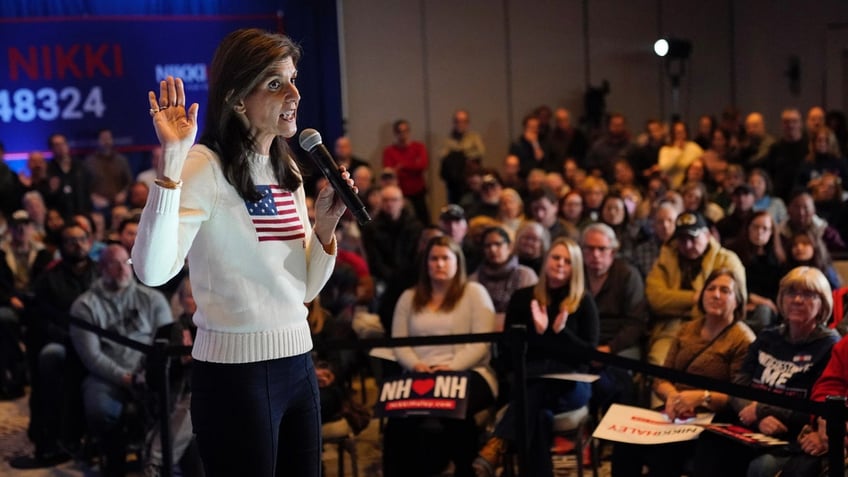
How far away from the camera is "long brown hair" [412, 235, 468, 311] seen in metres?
5.26


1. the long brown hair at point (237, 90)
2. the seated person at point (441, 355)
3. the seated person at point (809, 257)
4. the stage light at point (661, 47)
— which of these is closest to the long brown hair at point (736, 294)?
the seated person at point (441, 355)

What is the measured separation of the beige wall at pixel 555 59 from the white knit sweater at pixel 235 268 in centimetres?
976

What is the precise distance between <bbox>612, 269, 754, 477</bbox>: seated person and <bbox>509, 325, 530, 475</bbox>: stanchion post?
13.9 inches

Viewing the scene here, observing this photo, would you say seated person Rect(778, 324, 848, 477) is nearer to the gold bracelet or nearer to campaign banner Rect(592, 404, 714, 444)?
campaign banner Rect(592, 404, 714, 444)

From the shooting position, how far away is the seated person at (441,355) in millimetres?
4820

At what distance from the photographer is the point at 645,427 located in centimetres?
425

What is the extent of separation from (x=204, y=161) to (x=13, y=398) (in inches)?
215

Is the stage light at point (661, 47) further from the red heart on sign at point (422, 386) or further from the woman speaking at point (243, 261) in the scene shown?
the woman speaking at point (243, 261)

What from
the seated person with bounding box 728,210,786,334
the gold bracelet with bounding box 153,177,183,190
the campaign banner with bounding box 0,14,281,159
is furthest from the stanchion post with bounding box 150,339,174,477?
the campaign banner with bounding box 0,14,281,159

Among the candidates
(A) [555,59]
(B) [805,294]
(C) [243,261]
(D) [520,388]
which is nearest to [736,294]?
(B) [805,294]

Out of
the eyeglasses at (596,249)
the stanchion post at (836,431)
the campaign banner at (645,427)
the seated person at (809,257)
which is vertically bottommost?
the campaign banner at (645,427)

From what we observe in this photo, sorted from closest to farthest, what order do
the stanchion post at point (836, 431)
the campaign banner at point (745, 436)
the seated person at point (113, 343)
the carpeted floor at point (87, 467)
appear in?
the stanchion post at point (836, 431) → the campaign banner at point (745, 436) → the seated person at point (113, 343) → the carpeted floor at point (87, 467)

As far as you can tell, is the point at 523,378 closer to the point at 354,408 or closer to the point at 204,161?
the point at 354,408

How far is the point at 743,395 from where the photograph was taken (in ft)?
10.8
